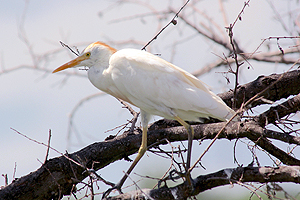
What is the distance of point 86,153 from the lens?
3178mm

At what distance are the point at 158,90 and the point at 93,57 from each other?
2.87 feet

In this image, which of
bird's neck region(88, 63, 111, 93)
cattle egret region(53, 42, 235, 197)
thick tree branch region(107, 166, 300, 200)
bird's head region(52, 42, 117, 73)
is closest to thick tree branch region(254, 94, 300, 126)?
cattle egret region(53, 42, 235, 197)

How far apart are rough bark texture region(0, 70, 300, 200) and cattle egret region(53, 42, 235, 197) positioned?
0.17 metres

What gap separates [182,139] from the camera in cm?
331

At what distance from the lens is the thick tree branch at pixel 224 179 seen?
229 cm

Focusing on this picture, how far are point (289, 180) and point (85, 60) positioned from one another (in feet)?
7.40

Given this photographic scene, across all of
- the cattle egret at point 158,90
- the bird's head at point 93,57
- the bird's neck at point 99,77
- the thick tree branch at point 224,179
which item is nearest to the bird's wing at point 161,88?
the cattle egret at point 158,90

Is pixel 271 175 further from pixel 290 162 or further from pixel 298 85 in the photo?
pixel 298 85

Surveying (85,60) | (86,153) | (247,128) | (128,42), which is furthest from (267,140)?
(128,42)

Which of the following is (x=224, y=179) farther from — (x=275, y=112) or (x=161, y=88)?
(x=161, y=88)

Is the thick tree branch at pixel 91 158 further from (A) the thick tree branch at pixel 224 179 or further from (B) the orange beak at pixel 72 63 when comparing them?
(B) the orange beak at pixel 72 63

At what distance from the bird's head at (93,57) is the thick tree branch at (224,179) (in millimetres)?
1527

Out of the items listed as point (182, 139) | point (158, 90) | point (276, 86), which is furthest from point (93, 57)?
point (276, 86)

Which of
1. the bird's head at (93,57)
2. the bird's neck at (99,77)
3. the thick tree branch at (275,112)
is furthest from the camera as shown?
the bird's head at (93,57)
